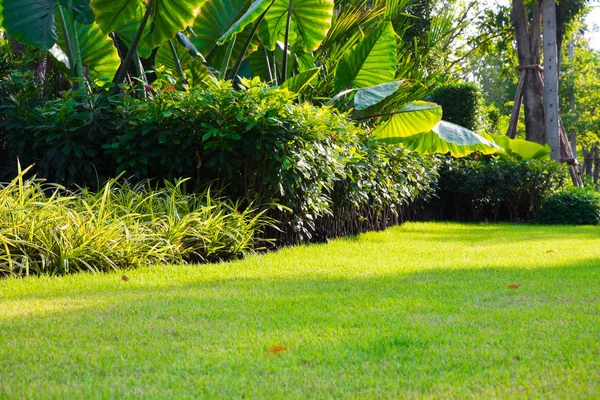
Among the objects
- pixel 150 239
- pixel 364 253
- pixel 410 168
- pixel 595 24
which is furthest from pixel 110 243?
pixel 595 24

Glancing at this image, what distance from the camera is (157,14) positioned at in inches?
327

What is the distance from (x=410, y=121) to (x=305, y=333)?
788 cm

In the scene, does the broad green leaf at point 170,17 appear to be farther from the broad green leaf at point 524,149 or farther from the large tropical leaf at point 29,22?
the broad green leaf at point 524,149

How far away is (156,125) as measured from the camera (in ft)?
25.1

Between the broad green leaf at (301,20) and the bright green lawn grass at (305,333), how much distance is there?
16.6 ft

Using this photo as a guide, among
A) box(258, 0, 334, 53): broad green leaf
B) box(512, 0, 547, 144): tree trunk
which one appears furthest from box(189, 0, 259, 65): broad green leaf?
box(512, 0, 547, 144): tree trunk

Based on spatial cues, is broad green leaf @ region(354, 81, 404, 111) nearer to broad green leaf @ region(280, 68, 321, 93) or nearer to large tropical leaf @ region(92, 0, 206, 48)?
broad green leaf @ region(280, 68, 321, 93)

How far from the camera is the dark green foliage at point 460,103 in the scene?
55.6ft

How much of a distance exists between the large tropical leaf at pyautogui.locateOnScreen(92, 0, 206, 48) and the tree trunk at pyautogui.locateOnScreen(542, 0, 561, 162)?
1258cm

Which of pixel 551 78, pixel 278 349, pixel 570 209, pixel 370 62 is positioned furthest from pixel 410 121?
pixel 551 78

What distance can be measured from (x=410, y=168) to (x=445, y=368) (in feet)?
30.1

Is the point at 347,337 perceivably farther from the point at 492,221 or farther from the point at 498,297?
the point at 492,221

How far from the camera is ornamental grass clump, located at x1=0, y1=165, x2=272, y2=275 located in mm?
5930

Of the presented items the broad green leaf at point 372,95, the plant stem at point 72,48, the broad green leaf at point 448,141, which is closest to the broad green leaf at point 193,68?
the plant stem at point 72,48
